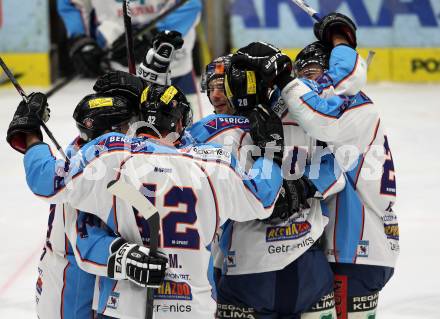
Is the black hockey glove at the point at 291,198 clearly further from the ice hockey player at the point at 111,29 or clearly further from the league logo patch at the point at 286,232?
the ice hockey player at the point at 111,29

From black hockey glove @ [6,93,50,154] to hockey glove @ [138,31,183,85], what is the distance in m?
0.80

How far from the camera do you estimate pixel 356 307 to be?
2.86 metres

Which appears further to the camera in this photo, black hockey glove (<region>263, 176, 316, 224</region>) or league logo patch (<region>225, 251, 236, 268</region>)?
league logo patch (<region>225, 251, 236, 268</region>)

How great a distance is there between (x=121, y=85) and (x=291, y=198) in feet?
1.83

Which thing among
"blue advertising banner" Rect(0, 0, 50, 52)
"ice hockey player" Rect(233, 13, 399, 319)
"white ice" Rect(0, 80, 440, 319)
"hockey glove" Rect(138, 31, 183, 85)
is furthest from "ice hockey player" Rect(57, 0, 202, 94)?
"blue advertising banner" Rect(0, 0, 50, 52)

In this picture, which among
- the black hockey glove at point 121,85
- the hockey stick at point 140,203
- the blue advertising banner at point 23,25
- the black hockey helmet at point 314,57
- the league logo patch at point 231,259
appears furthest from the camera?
the blue advertising banner at point 23,25

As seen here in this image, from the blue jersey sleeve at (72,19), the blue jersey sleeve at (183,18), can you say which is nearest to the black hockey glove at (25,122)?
the blue jersey sleeve at (183,18)

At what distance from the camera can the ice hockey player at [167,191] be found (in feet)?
7.37

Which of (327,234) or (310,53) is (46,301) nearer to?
(327,234)

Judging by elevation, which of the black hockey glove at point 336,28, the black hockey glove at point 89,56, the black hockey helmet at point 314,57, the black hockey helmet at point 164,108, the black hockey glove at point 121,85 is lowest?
the black hockey glove at point 89,56

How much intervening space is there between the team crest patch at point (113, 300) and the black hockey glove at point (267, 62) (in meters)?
0.67

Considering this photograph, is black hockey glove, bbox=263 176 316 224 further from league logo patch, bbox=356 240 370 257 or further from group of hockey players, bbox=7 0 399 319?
league logo patch, bbox=356 240 370 257

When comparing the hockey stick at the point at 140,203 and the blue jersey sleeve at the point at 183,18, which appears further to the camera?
the blue jersey sleeve at the point at 183,18

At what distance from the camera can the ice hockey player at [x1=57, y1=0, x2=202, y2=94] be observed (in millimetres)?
4902
